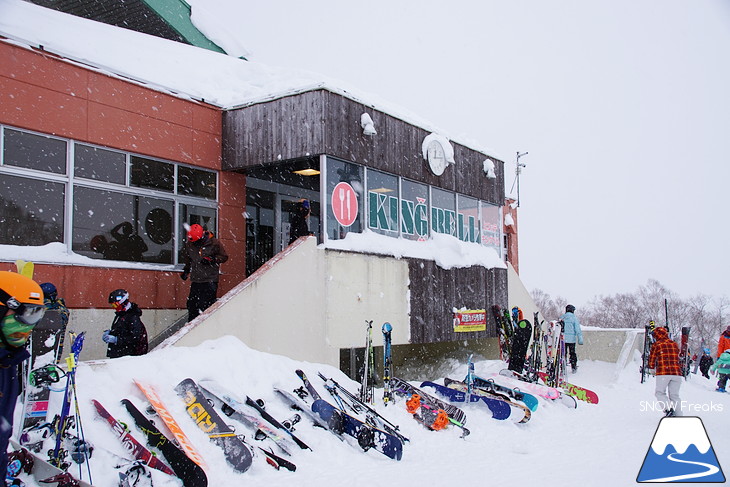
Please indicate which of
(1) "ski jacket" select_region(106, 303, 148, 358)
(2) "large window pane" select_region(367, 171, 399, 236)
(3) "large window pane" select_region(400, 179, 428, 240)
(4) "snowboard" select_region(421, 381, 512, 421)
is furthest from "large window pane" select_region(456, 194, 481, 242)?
(1) "ski jacket" select_region(106, 303, 148, 358)

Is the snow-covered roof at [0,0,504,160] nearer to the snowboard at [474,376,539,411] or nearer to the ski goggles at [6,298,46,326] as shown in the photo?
the snowboard at [474,376,539,411]

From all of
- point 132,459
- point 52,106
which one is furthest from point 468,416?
point 52,106

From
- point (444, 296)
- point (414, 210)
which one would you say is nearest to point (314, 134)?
point (414, 210)

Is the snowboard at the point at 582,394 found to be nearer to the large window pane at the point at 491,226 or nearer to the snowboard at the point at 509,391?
the snowboard at the point at 509,391

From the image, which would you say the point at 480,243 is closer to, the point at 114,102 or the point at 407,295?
the point at 407,295

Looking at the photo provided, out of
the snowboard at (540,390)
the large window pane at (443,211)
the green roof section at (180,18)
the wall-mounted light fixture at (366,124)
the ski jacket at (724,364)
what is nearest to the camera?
the snowboard at (540,390)

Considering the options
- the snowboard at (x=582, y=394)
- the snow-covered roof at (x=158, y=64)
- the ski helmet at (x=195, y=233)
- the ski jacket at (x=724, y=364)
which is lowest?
the snowboard at (x=582, y=394)

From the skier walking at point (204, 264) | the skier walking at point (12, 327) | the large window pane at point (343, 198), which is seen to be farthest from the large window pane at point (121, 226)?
the skier walking at point (12, 327)

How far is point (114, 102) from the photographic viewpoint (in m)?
9.84

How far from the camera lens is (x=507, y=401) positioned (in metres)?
9.74

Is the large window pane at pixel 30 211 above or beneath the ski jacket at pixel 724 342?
above

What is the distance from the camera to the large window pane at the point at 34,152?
862 centimetres

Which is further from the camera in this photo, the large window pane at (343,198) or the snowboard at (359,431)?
the large window pane at (343,198)

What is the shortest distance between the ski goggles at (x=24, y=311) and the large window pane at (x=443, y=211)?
1060 centimetres
